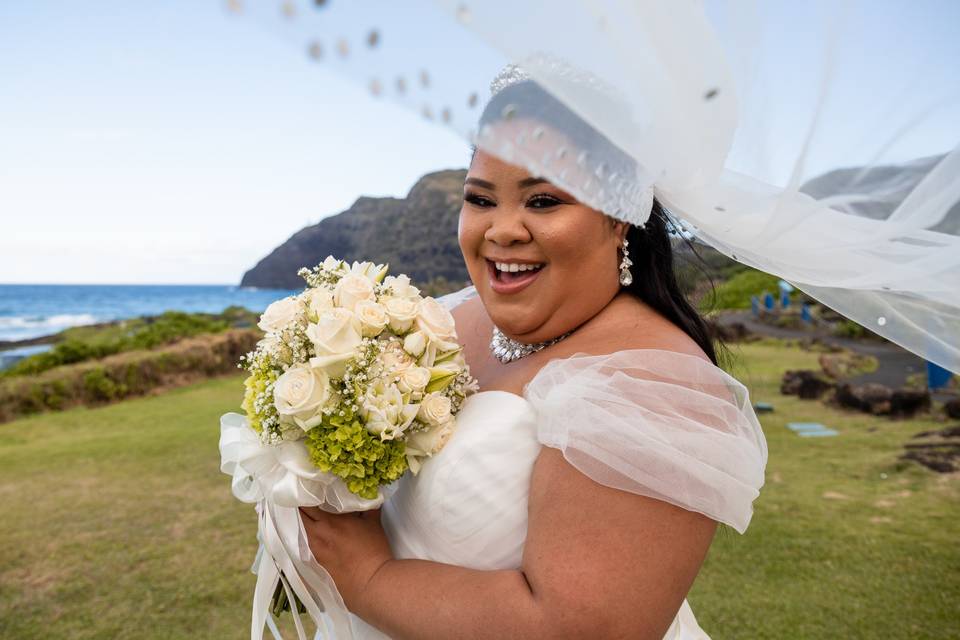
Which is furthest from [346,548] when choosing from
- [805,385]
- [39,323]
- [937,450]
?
[39,323]

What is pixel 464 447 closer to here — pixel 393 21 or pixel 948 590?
pixel 393 21

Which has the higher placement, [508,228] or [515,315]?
[508,228]

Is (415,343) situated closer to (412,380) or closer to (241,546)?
(412,380)

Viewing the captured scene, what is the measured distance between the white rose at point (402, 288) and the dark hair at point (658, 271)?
24.7 inches

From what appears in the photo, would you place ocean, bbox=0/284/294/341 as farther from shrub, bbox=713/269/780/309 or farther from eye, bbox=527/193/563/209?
eye, bbox=527/193/563/209

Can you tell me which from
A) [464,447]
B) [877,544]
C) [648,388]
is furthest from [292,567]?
[877,544]

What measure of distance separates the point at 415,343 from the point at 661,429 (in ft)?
2.05

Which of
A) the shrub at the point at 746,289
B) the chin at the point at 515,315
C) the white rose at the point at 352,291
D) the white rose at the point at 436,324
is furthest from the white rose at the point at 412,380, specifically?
the shrub at the point at 746,289

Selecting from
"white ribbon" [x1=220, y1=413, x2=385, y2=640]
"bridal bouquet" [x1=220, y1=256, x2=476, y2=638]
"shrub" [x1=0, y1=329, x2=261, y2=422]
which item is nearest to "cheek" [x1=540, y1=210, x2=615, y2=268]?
"bridal bouquet" [x1=220, y1=256, x2=476, y2=638]

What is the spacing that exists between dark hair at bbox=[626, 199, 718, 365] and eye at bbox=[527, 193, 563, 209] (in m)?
0.39

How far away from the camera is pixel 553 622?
4.76 ft

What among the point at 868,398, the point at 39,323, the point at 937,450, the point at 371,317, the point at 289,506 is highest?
the point at 371,317

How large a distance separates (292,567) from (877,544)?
175 inches

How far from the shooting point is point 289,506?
1767 millimetres
